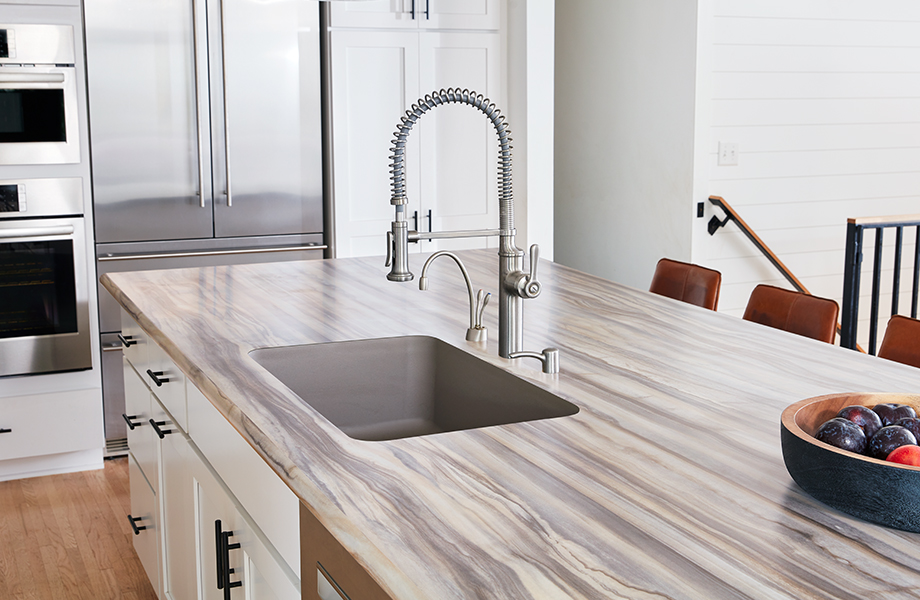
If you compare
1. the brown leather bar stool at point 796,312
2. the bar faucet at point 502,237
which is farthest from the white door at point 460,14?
the bar faucet at point 502,237

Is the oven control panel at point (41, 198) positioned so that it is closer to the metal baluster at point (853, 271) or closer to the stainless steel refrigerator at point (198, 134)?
the stainless steel refrigerator at point (198, 134)

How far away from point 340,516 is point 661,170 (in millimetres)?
4304

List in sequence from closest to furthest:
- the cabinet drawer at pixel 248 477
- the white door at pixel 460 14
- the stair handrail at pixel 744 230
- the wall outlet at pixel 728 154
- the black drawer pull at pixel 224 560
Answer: the cabinet drawer at pixel 248 477 → the black drawer pull at pixel 224 560 → the white door at pixel 460 14 → the stair handrail at pixel 744 230 → the wall outlet at pixel 728 154

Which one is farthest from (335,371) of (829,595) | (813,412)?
(829,595)

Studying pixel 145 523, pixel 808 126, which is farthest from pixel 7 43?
pixel 808 126

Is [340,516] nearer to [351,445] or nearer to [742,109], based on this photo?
[351,445]

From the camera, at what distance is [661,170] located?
510 centimetres

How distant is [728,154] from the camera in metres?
5.08

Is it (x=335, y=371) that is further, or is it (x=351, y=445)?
(x=335, y=371)

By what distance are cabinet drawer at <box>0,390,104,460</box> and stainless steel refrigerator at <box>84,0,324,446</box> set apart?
10 cm

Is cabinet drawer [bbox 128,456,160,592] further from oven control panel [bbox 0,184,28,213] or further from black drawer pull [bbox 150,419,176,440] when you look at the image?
oven control panel [bbox 0,184,28,213]

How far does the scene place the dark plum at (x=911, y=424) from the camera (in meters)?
1.12

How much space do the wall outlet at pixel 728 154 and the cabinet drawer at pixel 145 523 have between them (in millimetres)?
3543

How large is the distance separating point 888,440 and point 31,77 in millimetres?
3472
